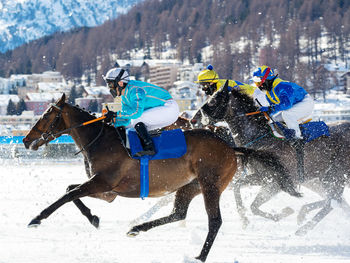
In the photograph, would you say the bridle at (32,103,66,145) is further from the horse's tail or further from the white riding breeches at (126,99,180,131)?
the horse's tail

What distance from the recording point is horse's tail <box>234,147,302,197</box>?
249 inches

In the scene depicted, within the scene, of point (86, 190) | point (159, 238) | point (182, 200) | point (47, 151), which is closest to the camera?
point (86, 190)

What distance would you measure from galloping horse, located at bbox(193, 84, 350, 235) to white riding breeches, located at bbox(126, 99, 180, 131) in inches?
38.2

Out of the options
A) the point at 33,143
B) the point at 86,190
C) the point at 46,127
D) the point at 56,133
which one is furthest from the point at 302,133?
the point at 33,143

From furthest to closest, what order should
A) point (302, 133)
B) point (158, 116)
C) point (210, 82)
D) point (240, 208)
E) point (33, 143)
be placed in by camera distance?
point (210, 82)
point (240, 208)
point (302, 133)
point (158, 116)
point (33, 143)

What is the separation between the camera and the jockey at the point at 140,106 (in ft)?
18.6

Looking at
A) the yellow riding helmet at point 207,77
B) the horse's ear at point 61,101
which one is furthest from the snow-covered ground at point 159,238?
the yellow riding helmet at point 207,77

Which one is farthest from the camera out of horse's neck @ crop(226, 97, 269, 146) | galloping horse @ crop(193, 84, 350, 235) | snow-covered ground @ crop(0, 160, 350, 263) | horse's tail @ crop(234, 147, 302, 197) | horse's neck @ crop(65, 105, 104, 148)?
horse's neck @ crop(226, 97, 269, 146)

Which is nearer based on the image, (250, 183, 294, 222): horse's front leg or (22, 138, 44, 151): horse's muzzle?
(22, 138, 44, 151): horse's muzzle

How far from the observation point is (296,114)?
7109mm

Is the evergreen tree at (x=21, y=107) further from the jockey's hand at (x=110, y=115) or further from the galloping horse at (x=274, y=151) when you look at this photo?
the jockey's hand at (x=110, y=115)

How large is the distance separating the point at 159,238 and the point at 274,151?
6.22ft

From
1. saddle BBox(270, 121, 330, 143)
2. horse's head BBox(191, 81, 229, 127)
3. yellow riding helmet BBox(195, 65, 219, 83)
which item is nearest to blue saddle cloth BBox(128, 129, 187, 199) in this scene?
horse's head BBox(191, 81, 229, 127)

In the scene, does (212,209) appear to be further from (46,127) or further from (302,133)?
(302,133)
